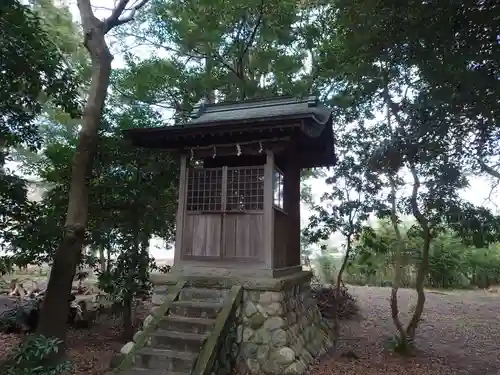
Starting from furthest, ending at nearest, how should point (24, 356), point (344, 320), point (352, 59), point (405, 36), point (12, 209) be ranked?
1. point (344, 320)
2. point (352, 59)
3. point (12, 209)
4. point (405, 36)
5. point (24, 356)

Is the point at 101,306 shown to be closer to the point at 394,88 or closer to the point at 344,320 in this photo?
the point at 344,320

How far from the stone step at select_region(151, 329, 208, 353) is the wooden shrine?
4.32 feet

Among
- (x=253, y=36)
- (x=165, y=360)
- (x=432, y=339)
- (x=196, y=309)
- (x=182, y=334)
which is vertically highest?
(x=253, y=36)

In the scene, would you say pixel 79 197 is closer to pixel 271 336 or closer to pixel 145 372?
pixel 145 372

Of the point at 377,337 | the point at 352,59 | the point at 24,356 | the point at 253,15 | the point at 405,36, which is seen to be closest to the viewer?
the point at 24,356

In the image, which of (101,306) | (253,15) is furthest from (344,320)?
(253,15)

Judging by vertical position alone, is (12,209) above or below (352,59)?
below

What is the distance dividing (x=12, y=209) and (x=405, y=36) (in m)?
6.71

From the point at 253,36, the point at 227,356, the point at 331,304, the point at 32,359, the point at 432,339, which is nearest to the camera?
the point at 32,359

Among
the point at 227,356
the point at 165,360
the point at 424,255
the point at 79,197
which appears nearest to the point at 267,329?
the point at 227,356

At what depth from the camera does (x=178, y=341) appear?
499cm

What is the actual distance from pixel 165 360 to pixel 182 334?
436 millimetres

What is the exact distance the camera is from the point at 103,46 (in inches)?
261

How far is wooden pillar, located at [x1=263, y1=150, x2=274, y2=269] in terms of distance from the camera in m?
5.96
